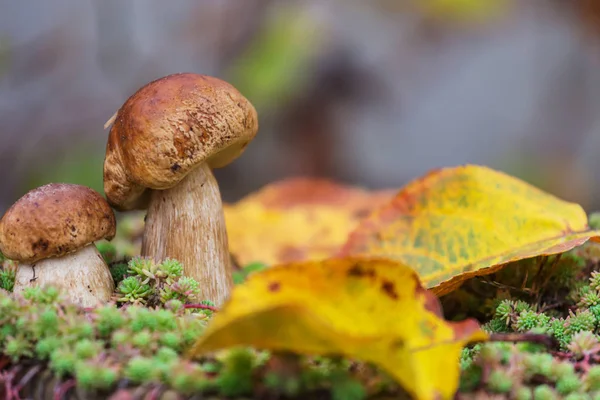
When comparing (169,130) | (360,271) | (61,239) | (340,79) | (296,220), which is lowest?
(296,220)

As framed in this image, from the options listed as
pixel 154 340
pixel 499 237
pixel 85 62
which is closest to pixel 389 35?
pixel 85 62

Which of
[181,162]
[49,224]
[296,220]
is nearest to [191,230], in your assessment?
[181,162]

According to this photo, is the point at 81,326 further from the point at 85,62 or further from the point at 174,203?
the point at 85,62

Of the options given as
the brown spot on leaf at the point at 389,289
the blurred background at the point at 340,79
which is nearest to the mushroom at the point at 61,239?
the brown spot on leaf at the point at 389,289

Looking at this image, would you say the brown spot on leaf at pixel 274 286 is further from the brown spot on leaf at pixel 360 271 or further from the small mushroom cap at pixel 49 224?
the small mushroom cap at pixel 49 224

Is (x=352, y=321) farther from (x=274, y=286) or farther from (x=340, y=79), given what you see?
(x=340, y=79)

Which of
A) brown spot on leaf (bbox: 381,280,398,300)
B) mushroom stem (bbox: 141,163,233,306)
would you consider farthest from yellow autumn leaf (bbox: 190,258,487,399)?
mushroom stem (bbox: 141,163,233,306)
